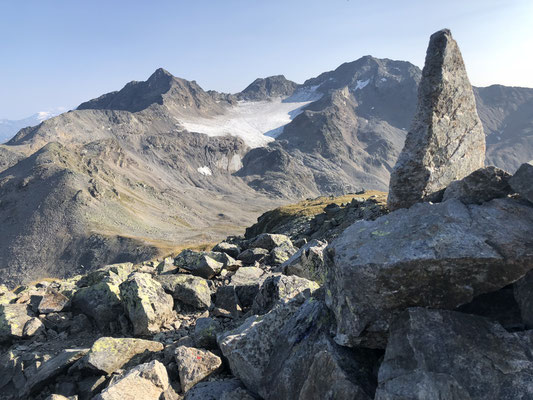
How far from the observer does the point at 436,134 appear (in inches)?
437

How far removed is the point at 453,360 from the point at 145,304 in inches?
431

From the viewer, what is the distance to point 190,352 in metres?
10.2

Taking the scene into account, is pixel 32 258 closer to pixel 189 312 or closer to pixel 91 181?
pixel 91 181

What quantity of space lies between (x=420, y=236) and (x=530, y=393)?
3.19m

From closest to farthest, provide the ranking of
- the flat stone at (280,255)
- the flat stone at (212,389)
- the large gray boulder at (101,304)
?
the flat stone at (212,389) < the large gray boulder at (101,304) < the flat stone at (280,255)

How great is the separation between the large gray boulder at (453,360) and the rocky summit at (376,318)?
0.8 inches

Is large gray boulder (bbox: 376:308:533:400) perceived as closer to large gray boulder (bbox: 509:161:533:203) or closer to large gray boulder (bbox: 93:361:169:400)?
large gray boulder (bbox: 509:161:533:203)

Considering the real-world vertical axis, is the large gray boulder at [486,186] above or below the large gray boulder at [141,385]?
above

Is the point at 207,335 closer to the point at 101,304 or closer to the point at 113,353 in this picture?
the point at 113,353

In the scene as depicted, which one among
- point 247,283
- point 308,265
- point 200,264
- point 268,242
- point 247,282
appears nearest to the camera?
point 308,265

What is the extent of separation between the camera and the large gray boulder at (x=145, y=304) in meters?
13.6

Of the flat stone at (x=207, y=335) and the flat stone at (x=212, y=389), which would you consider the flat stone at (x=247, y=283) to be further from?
the flat stone at (x=212, y=389)

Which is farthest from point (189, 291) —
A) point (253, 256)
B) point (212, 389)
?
point (212, 389)

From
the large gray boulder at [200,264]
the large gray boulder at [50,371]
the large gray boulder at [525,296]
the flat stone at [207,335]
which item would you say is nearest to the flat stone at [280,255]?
the large gray boulder at [200,264]
